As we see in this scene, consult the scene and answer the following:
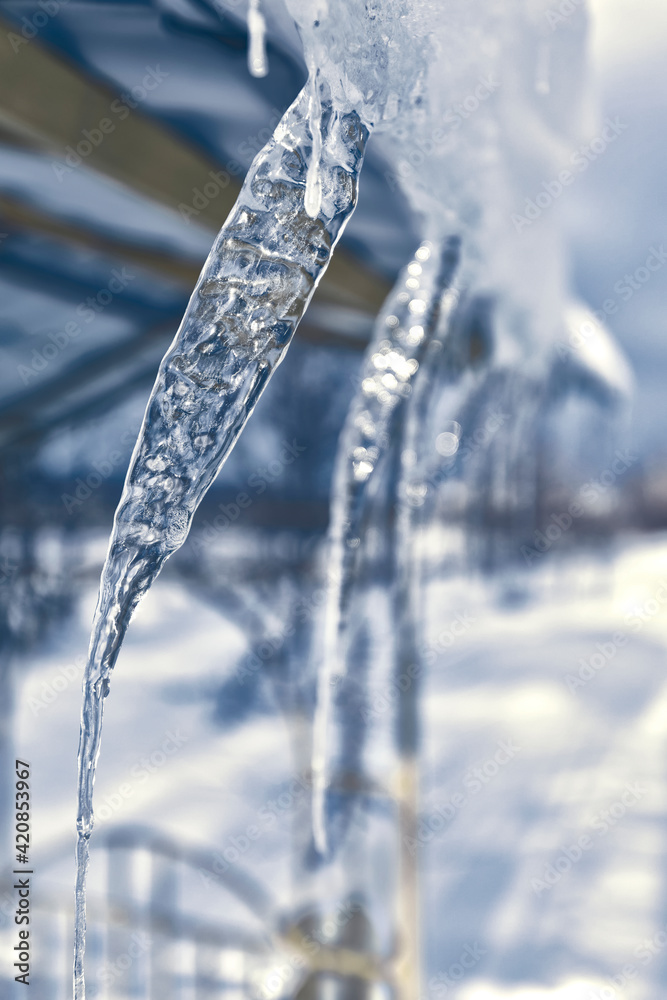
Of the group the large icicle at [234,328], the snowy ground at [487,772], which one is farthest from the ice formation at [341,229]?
the snowy ground at [487,772]

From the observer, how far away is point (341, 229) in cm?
37

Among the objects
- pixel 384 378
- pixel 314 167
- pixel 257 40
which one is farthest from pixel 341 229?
pixel 384 378

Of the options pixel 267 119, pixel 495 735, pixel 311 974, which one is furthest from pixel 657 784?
pixel 267 119

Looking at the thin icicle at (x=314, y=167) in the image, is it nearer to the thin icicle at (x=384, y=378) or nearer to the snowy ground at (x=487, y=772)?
the thin icicle at (x=384, y=378)

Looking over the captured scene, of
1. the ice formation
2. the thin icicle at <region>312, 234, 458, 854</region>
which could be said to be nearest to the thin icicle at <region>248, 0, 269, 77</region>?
the ice formation

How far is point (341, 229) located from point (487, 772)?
2399mm

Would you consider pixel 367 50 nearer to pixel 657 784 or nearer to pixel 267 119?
pixel 267 119

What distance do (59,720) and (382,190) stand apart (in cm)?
275

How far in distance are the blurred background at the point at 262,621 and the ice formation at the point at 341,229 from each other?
0.08 m

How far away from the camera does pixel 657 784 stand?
3219 millimetres

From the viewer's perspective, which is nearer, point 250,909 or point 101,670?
point 101,670

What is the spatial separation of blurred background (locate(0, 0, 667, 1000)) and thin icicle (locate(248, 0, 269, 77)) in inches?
0.6

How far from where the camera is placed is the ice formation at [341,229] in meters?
0.35

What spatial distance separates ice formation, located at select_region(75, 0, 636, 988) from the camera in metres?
0.35
